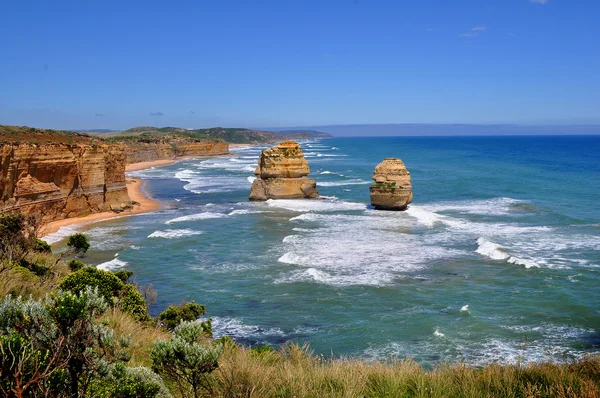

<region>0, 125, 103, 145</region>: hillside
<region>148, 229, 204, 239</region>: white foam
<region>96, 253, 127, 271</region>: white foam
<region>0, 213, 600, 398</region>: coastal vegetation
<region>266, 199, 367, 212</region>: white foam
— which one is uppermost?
<region>0, 125, 103, 145</region>: hillside

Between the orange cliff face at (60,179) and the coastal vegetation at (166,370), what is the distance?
20.4 metres

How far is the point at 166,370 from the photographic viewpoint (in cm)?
655

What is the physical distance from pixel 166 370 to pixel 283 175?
3781 centimetres

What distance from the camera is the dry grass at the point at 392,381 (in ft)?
23.6

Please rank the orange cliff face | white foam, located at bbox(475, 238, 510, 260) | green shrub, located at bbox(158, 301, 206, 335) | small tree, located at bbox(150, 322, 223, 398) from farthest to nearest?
the orange cliff face → white foam, located at bbox(475, 238, 510, 260) → green shrub, located at bbox(158, 301, 206, 335) → small tree, located at bbox(150, 322, 223, 398)

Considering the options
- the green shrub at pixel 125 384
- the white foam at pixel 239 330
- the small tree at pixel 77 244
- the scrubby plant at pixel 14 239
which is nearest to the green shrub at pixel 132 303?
the white foam at pixel 239 330

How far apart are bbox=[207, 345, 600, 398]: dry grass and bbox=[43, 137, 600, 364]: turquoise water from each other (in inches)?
164

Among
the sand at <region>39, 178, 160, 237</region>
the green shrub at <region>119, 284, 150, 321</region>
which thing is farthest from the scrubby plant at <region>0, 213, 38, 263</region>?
the sand at <region>39, 178, 160, 237</region>

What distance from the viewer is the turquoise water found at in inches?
621

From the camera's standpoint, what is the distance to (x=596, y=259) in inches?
941

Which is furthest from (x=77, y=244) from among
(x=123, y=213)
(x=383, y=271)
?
(x=123, y=213)

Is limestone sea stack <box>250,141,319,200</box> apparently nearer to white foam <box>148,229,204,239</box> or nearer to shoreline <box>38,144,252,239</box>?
shoreline <box>38,144,252,239</box>

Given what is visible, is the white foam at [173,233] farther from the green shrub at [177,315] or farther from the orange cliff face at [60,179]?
the green shrub at [177,315]

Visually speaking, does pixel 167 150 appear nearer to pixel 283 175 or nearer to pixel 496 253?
pixel 283 175
